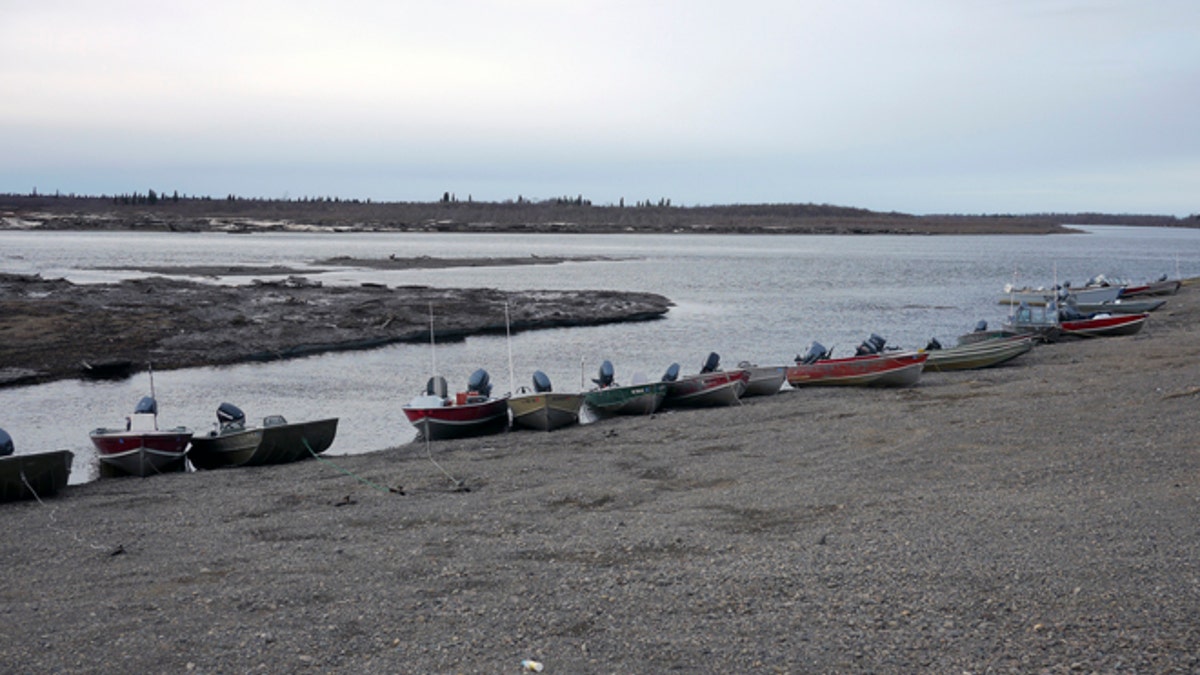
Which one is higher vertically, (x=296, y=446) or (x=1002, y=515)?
(x=1002, y=515)

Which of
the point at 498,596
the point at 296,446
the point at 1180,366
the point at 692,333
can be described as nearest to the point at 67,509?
the point at 296,446

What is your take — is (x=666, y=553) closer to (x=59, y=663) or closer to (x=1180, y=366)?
(x=59, y=663)

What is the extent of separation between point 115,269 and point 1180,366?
209 ft

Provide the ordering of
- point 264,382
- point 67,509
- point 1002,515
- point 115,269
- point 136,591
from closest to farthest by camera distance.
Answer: point 136,591 → point 1002,515 → point 67,509 → point 264,382 → point 115,269

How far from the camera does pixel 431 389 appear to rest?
A: 73.0 ft

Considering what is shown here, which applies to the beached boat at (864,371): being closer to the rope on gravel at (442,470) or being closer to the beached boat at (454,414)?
the beached boat at (454,414)

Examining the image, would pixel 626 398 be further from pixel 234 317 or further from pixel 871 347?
pixel 234 317

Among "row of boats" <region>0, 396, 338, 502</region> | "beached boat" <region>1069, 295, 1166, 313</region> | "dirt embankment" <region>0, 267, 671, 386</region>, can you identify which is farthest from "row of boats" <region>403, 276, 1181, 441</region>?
"dirt embankment" <region>0, 267, 671, 386</region>

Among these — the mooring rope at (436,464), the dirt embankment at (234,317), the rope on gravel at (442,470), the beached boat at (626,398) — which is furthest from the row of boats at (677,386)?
the dirt embankment at (234,317)

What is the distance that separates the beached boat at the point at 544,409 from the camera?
71.1 ft

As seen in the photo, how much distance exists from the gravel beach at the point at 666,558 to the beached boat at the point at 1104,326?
1627 cm

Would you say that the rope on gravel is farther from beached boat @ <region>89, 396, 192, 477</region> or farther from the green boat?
beached boat @ <region>89, 396, 192, 477</region>

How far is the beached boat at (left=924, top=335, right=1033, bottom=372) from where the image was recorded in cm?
2781

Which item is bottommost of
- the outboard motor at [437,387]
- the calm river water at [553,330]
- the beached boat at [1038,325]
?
the calm river water at [553,330]
